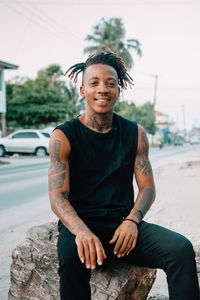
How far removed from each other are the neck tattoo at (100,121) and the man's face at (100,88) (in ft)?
0.12

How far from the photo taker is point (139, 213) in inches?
88.5

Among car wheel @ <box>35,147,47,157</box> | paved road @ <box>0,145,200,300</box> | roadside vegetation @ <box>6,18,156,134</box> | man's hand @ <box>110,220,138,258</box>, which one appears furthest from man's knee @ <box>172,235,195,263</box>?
roadside vegetation @ <box>6,18,156,134</box>

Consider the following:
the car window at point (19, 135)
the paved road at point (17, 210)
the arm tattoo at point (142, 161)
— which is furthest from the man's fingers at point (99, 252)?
the car window at point (19, 135)

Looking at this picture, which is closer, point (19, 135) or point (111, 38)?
point (19, 135)

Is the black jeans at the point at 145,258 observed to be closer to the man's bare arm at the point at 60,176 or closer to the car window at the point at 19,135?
the man's bare arm at the point at 60,176

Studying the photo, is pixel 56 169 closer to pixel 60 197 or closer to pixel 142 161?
pixel 60 197

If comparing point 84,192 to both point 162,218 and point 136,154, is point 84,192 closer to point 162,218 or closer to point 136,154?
point 136,154

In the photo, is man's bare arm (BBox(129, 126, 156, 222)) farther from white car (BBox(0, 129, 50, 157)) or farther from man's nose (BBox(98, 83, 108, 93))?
white car (BBox(0, 129, 50, 157))

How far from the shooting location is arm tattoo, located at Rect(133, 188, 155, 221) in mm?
2242

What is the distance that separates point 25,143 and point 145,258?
20106mm

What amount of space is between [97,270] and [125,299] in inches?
12.6

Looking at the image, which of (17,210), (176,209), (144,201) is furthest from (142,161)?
(17,210)

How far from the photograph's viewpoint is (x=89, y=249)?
75.5 inches

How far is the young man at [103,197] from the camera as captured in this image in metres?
1.92
